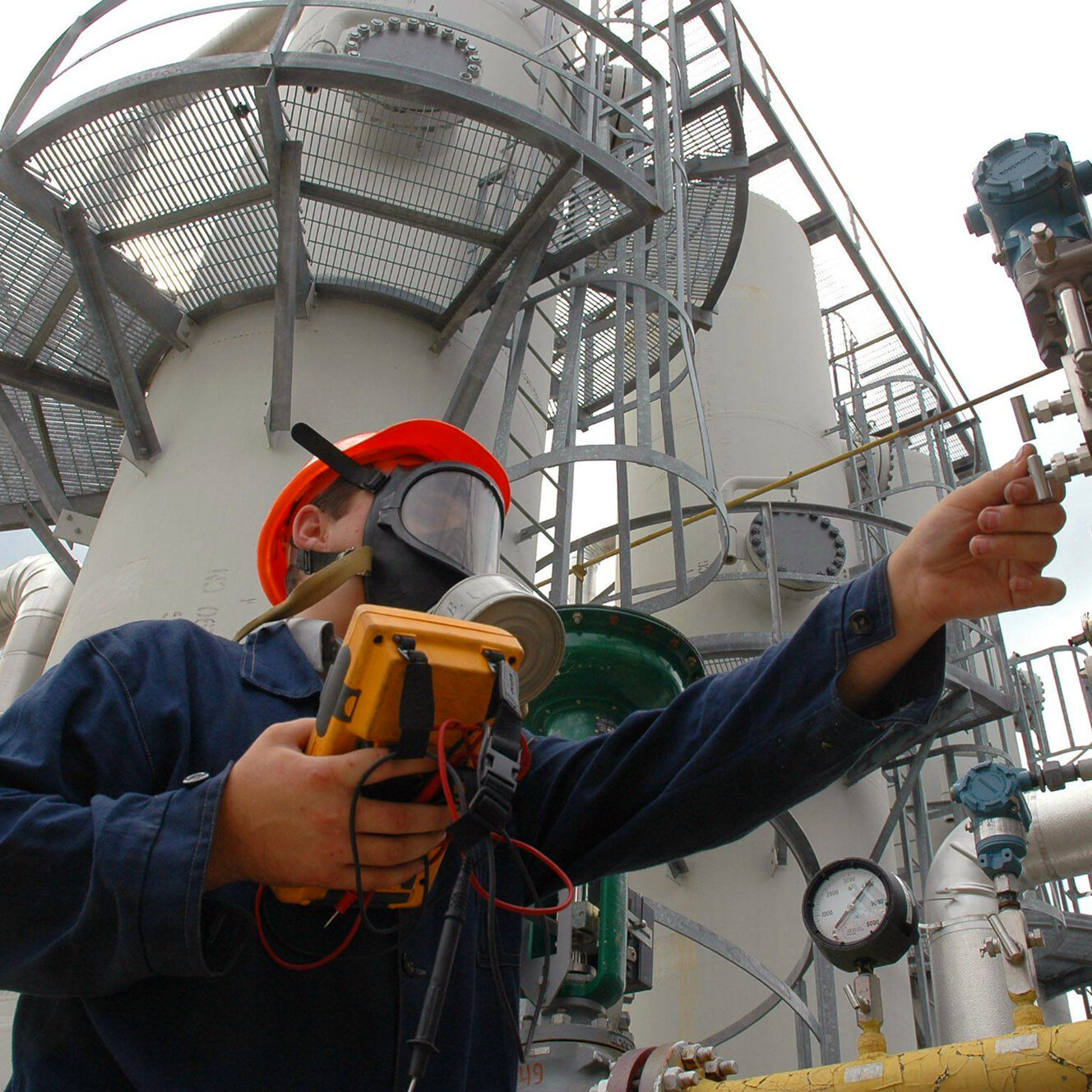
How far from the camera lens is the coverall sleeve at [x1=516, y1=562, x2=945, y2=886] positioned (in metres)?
1.62

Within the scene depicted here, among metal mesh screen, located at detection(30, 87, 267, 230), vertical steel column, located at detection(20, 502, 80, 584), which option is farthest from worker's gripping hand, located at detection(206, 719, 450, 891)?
vertical steel column, located at detection(20, 502, 80, 584)

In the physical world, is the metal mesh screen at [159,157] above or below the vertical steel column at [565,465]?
above

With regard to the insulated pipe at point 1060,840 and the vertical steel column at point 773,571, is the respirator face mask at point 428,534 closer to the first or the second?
the vertical steel column at point 773,571

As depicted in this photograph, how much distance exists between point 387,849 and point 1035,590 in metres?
0.94

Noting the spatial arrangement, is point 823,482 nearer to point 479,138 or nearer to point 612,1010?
point 479,138

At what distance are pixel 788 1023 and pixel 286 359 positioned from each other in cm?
545

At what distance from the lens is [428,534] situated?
199 cm

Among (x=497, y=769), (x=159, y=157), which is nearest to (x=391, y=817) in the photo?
(x=497, y=769)

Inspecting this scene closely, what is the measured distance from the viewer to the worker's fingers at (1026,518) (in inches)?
54.2

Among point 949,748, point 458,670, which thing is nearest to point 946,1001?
point 949,748

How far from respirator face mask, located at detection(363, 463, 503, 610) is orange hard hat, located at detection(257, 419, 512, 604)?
6.7 inches

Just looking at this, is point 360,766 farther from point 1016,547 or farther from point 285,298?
point 285,298

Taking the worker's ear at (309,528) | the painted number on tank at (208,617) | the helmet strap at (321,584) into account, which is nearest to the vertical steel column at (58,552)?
the painted number on tank at (208,617)

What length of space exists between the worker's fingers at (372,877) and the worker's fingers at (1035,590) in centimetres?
90
